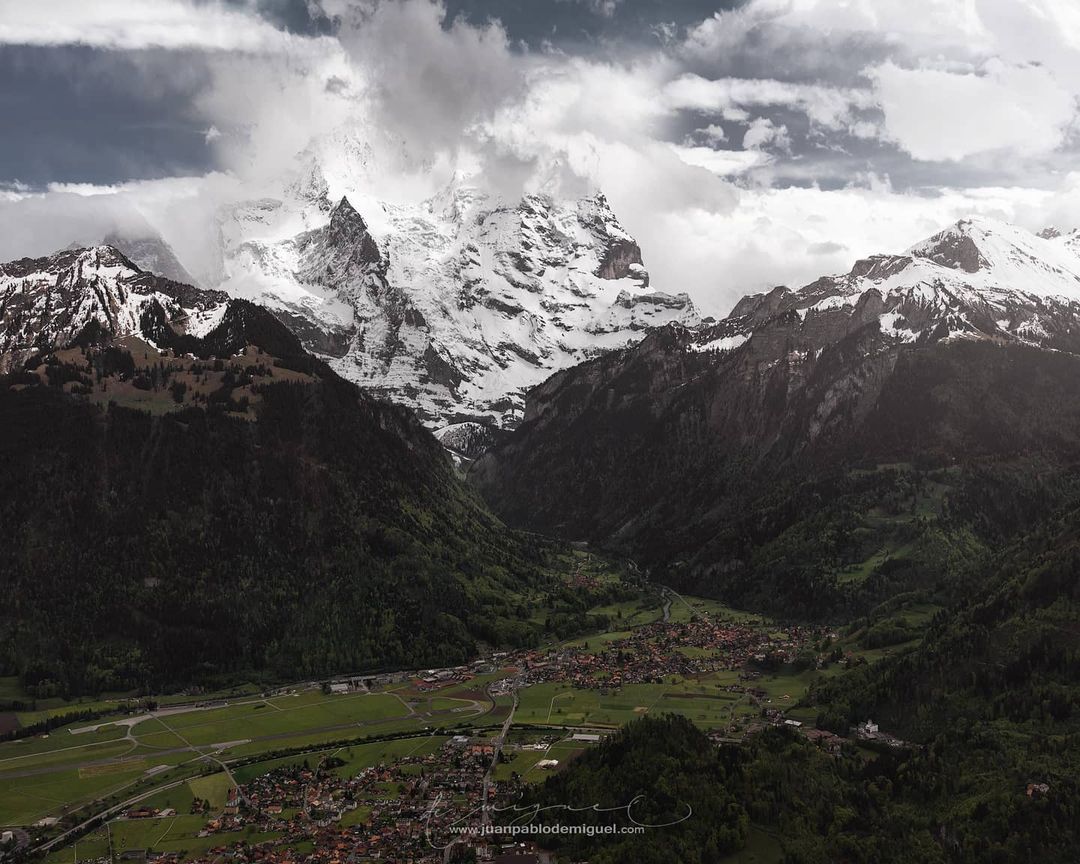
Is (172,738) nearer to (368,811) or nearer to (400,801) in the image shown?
(368,811)

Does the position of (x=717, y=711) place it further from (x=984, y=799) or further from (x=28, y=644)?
(x=28, y=644)

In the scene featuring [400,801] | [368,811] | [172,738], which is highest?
[172,738]

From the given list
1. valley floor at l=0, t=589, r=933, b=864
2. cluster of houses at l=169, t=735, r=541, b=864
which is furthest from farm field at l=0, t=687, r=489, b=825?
cluster of houses at l=169, t=735, r=541, b=864

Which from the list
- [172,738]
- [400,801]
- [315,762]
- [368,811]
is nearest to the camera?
[368,811]

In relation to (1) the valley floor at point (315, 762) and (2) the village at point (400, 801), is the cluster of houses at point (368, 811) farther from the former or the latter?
(1) the valley floor at point (315, 762)

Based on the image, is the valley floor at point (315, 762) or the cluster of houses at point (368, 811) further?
the valley floor at point (315, 762)

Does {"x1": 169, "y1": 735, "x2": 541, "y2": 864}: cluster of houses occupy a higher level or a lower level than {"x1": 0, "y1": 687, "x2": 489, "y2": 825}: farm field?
lower

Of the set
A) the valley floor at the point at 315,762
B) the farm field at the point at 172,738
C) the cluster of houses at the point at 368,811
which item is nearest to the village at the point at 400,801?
the cluster of houses at the point at 368,811

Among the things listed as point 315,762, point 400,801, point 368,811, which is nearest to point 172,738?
point 315,762

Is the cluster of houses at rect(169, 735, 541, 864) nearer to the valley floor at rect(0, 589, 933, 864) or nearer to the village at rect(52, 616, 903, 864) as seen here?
the village at rect(52, 616, 903, 864)

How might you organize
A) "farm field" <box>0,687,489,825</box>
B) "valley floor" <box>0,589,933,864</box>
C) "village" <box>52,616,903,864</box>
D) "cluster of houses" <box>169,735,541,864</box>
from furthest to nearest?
1. "farm field" <box>0,687,489,825</box>
2. "valley floor" <box>0,589,933,864</box>
3. "village" <box>52,616,903,864</box>
4. "cluster of houses" <box>169,735,541,864</box>

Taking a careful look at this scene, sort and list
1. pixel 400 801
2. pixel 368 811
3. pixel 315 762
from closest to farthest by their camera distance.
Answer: pixel 368 811 → pixel 400 801 → pixel 315 762
